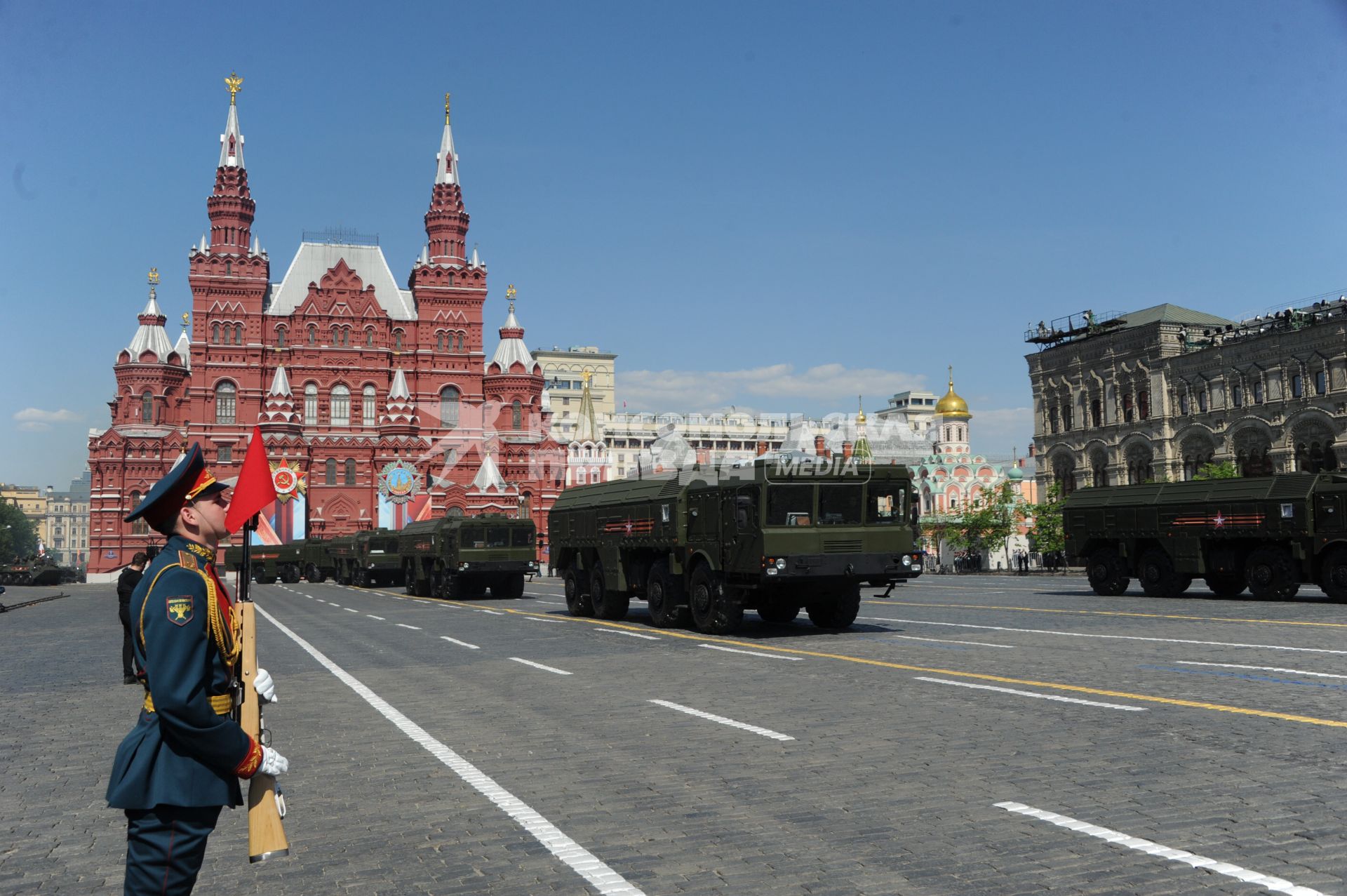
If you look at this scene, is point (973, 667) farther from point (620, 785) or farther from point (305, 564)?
point (305, 564)

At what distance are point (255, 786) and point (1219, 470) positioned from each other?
62.3m

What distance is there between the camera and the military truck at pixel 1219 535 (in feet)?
80.5

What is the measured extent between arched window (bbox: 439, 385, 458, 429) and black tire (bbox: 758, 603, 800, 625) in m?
74.4

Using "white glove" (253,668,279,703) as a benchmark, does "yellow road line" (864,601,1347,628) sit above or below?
below

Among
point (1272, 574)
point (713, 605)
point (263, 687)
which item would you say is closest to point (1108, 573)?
point (1272, 574)

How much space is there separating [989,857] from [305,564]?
219 ft

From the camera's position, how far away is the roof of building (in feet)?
310

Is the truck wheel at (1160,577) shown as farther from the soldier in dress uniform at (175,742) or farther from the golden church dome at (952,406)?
the golden church dome at (952,406)

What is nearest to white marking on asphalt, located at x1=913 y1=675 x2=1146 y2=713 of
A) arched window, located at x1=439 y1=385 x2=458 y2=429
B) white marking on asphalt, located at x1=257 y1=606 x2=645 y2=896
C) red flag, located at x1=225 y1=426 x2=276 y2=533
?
white marking on asphalt, located at x1=257 y1=606 x2=645 y2=896

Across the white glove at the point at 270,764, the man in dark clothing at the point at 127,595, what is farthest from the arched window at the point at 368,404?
the white glove at the point at 270,764

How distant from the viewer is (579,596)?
27.0m

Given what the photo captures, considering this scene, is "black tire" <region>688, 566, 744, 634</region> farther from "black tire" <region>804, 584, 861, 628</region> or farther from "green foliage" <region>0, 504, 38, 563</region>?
"green foliage" <region>0, 504, 38, 563</region>

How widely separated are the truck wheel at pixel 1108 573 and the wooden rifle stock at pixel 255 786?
2854cm

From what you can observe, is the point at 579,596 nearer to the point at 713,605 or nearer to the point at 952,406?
the point at 713,605
